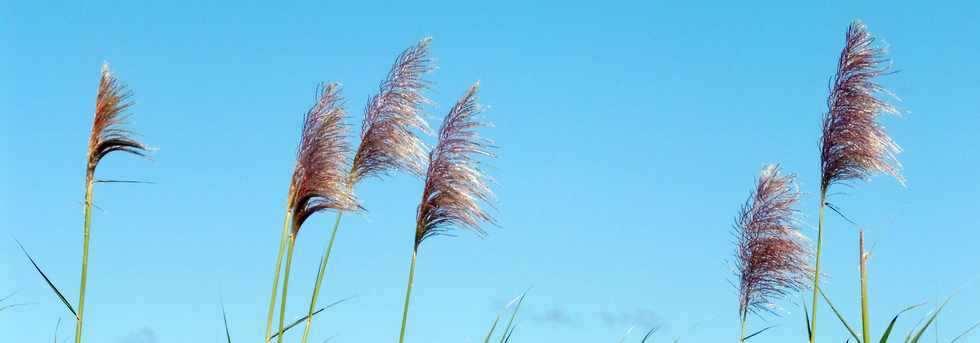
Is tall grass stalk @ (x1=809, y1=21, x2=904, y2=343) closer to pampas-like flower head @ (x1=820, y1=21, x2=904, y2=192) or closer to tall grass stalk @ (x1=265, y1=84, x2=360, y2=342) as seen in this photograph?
pampas-like flower head @ (x1=820, y1=21, x2=904, y2=192)

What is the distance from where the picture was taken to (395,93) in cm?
462

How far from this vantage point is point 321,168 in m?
4.43

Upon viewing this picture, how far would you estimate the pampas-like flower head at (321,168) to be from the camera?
4.39 meters

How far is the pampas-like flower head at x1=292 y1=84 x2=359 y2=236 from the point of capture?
4.39 meters

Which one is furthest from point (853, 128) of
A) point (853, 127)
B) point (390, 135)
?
point (390, 135)

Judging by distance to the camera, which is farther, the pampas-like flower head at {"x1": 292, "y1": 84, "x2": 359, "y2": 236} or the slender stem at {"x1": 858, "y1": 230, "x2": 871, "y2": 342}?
the pampas-like flower head at {"x1": 292, "y1": 84, "x2": 359, "y2": 236}

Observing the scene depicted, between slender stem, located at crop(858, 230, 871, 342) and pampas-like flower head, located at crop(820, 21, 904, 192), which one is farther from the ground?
pampas-like flower head, located at crop(820, 21, 904, 192)

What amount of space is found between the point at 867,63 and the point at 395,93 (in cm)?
224

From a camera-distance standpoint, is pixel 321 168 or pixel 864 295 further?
pixel 321 168

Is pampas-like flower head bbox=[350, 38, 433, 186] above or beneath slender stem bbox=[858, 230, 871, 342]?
above

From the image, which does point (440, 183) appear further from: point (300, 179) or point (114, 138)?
point (114, 138)

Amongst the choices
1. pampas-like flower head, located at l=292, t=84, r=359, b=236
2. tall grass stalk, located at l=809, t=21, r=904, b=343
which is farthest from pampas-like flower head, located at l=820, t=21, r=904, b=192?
pampas-like flower head, located at l=292, t=84, r=359, b=236

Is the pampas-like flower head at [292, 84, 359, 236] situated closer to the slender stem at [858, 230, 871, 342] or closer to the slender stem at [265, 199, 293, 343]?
the slender stem at [265, 199, 293, 343]

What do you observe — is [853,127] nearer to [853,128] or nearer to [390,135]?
[853,128]
